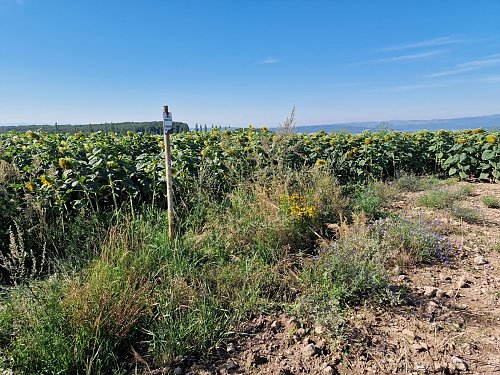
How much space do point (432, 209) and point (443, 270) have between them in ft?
5.39

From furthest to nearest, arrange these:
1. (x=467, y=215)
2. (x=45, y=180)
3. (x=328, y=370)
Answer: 1. (x=467, y=215)
2. (x=45, y=180)
3. (x=328, y=370)

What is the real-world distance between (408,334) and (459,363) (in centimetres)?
30

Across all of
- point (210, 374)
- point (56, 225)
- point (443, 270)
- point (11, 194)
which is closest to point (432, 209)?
point (443, 270)

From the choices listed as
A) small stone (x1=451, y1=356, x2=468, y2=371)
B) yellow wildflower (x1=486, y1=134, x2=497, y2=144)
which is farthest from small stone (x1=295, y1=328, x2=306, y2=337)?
yellow wildflower (x1=486, y1=134, x2=497, y2=144)

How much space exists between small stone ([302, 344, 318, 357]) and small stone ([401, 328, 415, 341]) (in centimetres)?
60

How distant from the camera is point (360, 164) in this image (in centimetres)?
585

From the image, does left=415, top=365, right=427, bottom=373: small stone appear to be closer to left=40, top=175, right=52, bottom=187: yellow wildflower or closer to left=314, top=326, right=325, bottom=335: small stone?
left=314, top=326, right=325, bottom=335: small stone

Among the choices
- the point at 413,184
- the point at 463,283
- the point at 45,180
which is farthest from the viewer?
the point at 413,184

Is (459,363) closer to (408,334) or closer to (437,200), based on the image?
(408,334)

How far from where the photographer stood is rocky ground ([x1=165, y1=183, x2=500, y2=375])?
6.29 feet

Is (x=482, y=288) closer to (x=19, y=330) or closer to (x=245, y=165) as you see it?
(x=245, y=165)

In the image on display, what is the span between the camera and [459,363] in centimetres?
191

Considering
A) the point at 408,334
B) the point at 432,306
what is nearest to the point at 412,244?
the point at 432,306

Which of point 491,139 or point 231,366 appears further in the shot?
point 491,139
